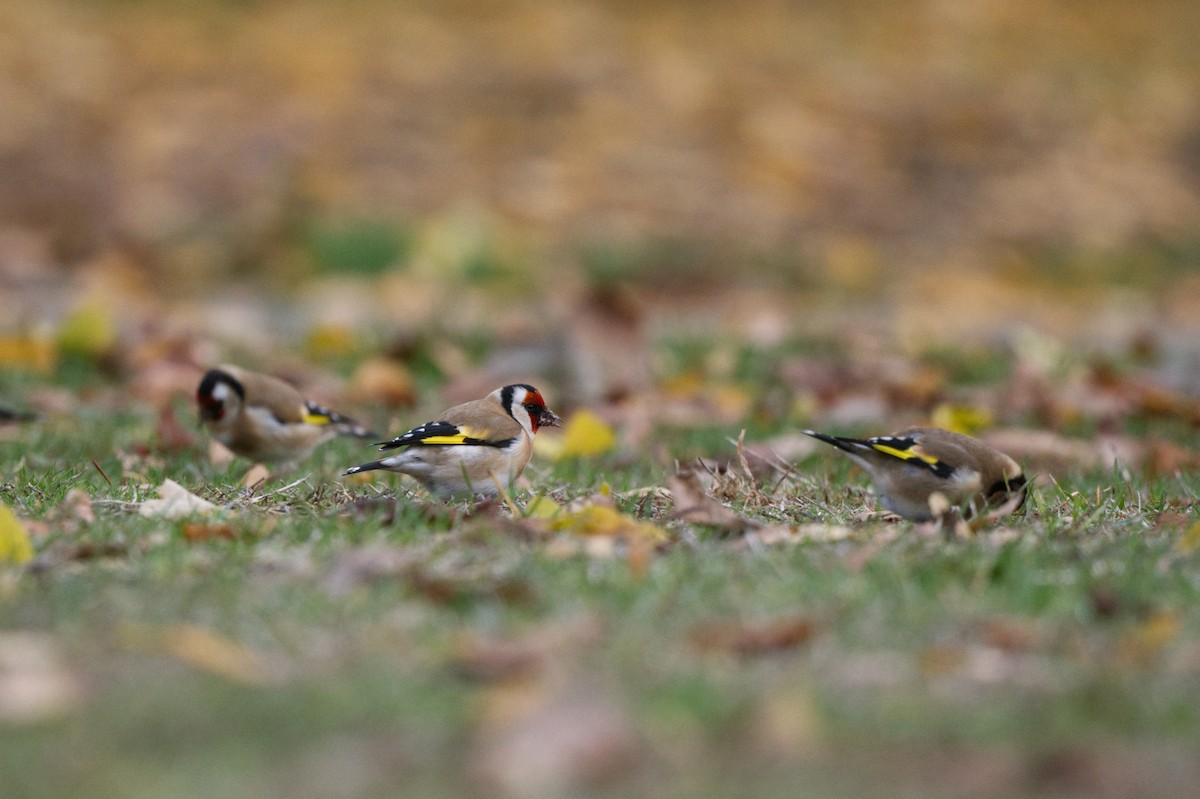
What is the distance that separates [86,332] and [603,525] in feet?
16.6

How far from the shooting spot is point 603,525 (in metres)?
4.43

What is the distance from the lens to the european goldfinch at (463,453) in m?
5.24

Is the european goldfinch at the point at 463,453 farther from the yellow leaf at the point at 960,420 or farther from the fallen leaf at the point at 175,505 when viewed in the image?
the yellow leaf at the point at 960,420

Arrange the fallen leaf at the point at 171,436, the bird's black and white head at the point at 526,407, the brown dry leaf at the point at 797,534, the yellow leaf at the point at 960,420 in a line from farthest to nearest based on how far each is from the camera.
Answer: the yellow leaf at the point at 960,420 → the fallen leaf at the point at 171,436 → the bird's black and white head at the point at 526,407 → the brown dry leaf at the point at 797,534

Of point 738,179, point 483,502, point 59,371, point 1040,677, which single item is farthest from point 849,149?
point 1040,677

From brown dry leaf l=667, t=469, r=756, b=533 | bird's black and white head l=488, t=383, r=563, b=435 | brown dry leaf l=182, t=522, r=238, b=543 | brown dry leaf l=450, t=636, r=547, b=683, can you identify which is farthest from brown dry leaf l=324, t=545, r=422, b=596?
bird's black and white head l=488, t=383, r=563, b=435

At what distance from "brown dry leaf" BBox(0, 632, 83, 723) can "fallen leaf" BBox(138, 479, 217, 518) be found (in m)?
1.40

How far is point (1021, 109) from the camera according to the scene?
18.0 metres

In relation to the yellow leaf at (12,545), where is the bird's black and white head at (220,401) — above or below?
below

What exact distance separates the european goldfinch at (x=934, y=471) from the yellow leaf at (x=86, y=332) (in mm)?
4842

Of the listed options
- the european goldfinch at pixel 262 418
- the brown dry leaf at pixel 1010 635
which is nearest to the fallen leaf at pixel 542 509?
the brown dry leaf at pixel 1010 635

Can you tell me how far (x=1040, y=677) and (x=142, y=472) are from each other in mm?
3435

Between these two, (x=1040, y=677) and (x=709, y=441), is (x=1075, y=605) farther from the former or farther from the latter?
(x=709, y=441)

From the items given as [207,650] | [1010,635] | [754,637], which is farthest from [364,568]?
[1010,635]
